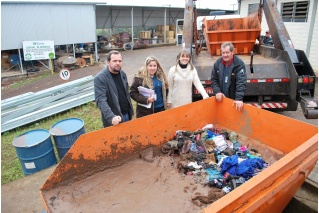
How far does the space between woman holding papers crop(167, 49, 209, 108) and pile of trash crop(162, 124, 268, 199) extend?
0.51 metres

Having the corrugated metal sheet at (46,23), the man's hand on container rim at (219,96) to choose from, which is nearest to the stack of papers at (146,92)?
the man's hand on container rim at (219,96)

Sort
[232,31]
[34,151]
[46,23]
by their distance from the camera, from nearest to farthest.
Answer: [34,151] → [232,31] → [46,23]

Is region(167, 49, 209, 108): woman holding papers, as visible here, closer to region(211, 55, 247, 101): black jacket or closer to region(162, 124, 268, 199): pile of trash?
region(211, 55, 247, 101): black jacket

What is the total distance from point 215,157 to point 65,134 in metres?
2.39

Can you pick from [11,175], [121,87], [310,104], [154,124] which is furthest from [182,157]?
[11,175]

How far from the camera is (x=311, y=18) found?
973cm

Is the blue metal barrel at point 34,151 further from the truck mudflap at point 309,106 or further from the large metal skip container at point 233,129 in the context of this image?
the truck mudflap at point 309,106

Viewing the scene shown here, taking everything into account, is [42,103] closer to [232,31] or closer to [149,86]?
[149,86]

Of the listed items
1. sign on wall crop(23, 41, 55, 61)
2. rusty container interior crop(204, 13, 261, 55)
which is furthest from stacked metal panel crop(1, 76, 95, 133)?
sign on wall crop(23, 41, 55, 61)

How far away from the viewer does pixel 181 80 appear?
3.77 meters

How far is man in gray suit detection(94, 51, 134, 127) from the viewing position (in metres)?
3.01

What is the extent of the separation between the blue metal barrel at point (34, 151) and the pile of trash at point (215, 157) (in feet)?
6.47

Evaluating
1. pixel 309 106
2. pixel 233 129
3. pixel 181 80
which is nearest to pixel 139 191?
pixel 181 80

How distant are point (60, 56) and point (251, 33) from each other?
11403mm
